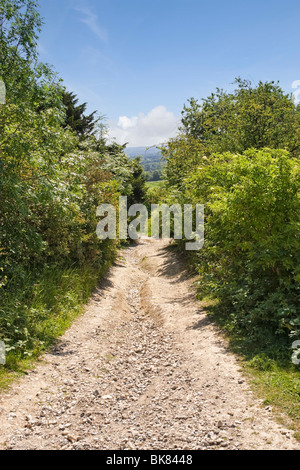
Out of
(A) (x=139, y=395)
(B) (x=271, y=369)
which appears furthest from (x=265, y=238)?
(A) (x=139, y=395)

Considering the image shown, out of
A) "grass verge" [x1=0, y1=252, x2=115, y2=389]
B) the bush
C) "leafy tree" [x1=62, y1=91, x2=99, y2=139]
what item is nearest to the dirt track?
"grass verge" [x1=0, y1=252, x2=115, y2=389]

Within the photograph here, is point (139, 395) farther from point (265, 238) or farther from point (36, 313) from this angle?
point (265, 238)

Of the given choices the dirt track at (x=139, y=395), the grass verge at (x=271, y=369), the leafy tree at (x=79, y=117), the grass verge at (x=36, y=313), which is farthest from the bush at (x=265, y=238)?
the leafy tree at (x=79, y=117)

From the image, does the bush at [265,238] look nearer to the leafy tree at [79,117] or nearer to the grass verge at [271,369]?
the grass verge at [271,369]

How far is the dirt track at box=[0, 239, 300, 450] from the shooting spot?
4.57m

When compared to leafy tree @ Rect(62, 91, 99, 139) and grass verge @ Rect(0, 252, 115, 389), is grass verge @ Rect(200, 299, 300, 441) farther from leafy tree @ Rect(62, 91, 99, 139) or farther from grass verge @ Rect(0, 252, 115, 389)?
leafy tree @ Rect(62, 91, 99, 139)

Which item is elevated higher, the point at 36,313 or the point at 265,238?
the point at 265,238

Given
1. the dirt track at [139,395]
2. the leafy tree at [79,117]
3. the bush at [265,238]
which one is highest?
the leafy tree at [79,117]

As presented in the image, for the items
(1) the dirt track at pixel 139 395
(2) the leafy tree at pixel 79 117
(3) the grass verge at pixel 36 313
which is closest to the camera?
(1) the dirt track at pixel 139 395

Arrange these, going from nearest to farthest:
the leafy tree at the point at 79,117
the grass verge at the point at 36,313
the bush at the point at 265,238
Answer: the grass verge at the point at 36,313, the bush at the point at 265,238, the leafy tree at the point at 79,117

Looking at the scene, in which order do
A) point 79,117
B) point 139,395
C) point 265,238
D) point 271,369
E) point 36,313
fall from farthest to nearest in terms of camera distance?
point 79,117
point 36,313
point 265,238
point 139,395
point 271,369

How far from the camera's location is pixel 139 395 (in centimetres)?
625

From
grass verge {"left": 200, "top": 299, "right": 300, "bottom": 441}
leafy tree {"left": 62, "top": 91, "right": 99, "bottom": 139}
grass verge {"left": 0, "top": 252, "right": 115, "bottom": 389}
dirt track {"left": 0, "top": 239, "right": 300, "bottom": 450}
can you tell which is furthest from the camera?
leafy tree {"left": 62, "top": 91, "right": 99, "bottom": 139}

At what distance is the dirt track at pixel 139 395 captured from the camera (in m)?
4.57
